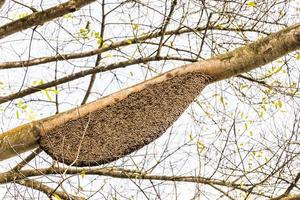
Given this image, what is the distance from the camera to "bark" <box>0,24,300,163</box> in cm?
355

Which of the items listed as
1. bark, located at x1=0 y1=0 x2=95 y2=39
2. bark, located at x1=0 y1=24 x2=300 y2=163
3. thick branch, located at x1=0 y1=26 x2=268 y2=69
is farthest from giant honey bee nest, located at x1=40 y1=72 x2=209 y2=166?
thick branch, located at x1=0 y1=26 x2=268 y2=69

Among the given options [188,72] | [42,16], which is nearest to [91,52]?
[42,16]

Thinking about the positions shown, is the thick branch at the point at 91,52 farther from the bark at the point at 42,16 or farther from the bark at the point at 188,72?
the bark at the point at 188,72

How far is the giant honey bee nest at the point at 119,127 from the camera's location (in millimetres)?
3439

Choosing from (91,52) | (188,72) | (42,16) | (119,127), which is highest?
(91,52)

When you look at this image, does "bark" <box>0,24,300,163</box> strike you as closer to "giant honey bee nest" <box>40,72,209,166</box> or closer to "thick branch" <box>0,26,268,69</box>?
"giant honey bee nest" <box>40,72,209,166</box>

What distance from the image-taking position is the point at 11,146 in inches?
140

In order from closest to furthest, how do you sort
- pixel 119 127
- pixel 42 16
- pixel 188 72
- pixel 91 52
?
pixel 119 127, pixel 188 72, pixel 42 16, pixel 91 52

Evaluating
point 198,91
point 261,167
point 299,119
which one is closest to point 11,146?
point 198,91

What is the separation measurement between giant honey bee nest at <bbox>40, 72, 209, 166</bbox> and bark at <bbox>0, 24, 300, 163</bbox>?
0.12 feet

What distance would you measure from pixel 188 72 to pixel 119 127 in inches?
27.6

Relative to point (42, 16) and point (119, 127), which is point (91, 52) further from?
point (119, 127)

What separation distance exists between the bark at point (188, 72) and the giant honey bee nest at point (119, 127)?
0.12 feet

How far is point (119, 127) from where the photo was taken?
3521 millimetres
